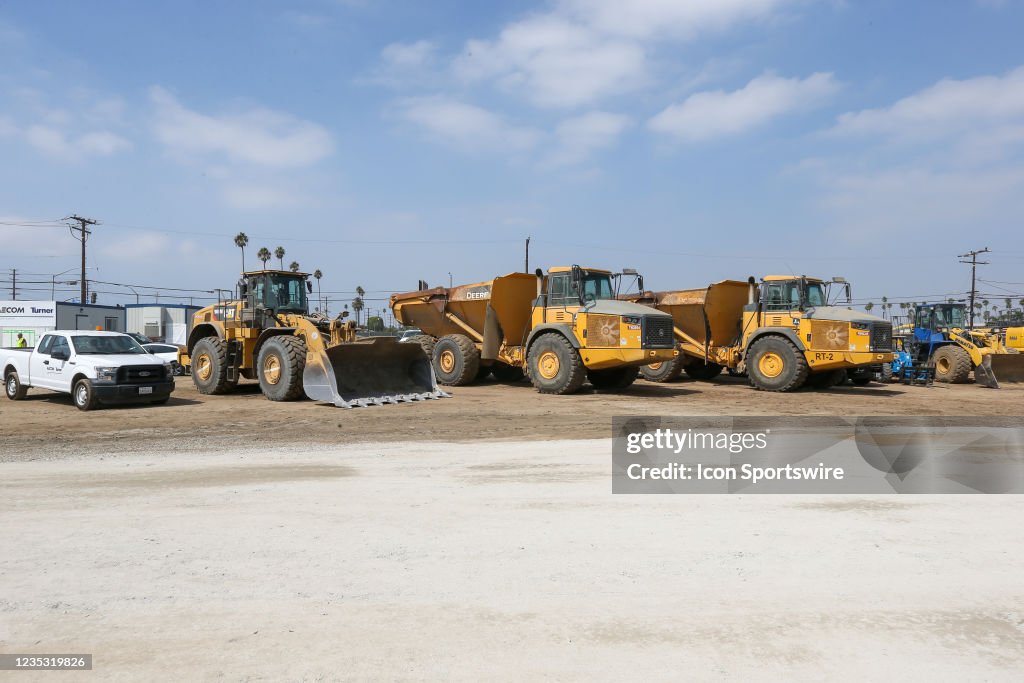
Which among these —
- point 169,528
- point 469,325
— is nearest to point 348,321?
point 469,325

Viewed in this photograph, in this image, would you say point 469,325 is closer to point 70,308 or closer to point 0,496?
point 0,496

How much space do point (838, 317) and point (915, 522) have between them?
12.7 metres

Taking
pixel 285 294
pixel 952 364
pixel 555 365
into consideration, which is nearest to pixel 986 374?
pixel 952 364

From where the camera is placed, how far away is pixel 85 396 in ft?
43.9

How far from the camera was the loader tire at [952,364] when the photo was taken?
22656 mm

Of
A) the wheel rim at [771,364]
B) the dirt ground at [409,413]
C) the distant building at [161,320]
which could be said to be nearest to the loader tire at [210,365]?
the dirt ground at [409,413]

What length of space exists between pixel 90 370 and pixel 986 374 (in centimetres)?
2298

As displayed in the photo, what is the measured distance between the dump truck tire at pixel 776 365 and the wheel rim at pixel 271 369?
1118cm

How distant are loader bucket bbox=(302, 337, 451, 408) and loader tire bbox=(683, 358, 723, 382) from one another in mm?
8990

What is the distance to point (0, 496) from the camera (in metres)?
6.18

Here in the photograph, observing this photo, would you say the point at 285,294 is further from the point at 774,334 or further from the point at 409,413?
the point at 774,334

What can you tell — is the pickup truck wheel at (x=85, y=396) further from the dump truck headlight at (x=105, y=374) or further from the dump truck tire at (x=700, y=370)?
the dump truck tire at (x=700, y=370)

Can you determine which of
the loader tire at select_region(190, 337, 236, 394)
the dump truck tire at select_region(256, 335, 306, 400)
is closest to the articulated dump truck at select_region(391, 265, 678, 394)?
the dump truck tire at select_region(256, 335, 306, 400)

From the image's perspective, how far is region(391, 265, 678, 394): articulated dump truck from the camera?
1581cm
